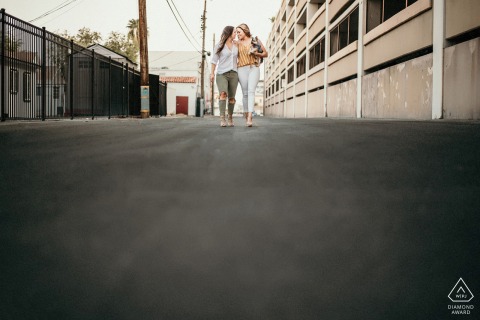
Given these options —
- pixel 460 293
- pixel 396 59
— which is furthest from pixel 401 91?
pixel 460 293

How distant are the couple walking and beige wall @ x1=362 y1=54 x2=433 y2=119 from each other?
446 cm

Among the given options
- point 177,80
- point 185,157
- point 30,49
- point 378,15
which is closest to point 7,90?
point 30,49

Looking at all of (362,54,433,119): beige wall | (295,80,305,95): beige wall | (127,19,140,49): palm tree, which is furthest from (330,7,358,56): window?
(127,19,140,49): palm tree

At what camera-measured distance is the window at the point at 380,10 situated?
40.3ft

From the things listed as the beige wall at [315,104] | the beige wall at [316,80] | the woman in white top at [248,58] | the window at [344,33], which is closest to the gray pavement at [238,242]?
the woman in white top at [248,58]

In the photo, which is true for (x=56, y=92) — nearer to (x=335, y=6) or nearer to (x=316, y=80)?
(x=335, y=6)

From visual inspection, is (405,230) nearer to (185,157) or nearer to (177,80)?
(185,157)

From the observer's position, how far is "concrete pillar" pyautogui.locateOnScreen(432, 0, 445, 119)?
8.53m

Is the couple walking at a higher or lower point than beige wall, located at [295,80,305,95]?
lower

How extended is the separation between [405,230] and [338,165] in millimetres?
934

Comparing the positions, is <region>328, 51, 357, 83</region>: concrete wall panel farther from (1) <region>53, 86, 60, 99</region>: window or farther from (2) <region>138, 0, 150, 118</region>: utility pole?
(1) <region>53, 86, 60, 99</region>: window

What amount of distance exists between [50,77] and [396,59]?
9643 mm

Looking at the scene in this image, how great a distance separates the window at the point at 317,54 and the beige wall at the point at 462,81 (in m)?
13.9

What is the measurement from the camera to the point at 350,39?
16.5 meters
